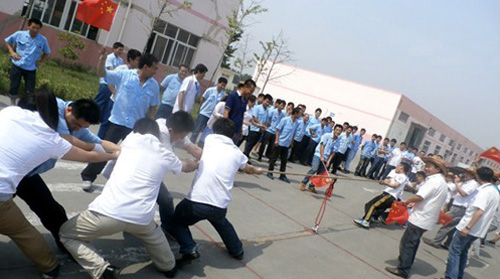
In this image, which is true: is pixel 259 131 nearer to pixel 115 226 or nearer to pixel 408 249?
pixel 408 249

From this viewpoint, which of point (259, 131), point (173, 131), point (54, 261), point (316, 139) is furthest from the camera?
point (316, 139)

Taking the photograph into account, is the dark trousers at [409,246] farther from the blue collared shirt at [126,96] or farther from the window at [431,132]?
the window at [431,132]

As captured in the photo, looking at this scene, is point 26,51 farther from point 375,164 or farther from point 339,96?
point 339,96

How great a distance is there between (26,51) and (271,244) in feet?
19.0

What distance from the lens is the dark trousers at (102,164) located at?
477cm

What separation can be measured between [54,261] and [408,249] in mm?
4313

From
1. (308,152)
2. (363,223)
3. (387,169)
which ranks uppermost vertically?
(387,169)

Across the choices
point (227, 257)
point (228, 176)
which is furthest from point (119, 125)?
point (227, 257)

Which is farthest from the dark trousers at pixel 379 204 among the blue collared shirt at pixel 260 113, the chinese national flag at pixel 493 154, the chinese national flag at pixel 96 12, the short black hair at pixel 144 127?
the chinese national flag at pixel 493 154

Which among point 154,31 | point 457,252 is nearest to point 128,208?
point 457,252

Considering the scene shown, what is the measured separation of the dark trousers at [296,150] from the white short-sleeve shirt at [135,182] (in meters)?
9.43

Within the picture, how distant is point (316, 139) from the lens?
1276 centimetres

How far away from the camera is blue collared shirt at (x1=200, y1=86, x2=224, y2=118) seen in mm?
7949

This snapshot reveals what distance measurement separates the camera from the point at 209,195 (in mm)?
3785
